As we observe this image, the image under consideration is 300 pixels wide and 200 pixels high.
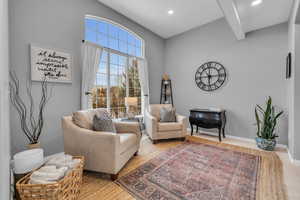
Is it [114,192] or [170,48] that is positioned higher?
[170,48]

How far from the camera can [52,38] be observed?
90.4 inches

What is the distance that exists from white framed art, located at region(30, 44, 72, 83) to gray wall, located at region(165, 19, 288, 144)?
10.5 feet

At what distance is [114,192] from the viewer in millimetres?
1554

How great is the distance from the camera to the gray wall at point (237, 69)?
3031 mm

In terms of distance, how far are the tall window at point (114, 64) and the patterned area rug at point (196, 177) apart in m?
1.75

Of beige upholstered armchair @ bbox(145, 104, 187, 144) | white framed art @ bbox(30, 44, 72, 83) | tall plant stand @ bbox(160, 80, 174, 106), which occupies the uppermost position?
white framed art @ bbox(30, 44, 72, 83)

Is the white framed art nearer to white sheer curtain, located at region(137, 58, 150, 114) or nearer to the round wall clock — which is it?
white sheer curtain, located at region(137, 58, 150, 114)

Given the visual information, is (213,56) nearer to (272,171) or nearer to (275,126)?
(275,126)

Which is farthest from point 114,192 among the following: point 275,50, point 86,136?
point 275,50

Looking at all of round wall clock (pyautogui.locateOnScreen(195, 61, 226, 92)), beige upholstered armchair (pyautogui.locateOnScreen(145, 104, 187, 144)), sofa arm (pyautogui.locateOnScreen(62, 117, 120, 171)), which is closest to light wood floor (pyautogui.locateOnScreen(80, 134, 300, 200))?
sofa arm (pyautogui.locateOnScreen(62, 117, 120, 171))

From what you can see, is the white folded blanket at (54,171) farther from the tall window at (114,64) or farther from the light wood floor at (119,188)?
the tall window at (114,64)

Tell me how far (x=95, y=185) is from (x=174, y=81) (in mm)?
3710

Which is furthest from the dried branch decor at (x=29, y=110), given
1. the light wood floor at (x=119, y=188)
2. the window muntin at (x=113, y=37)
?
the window muntin at (x=113, y=37)

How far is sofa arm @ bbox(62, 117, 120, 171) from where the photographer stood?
1.71 meters
